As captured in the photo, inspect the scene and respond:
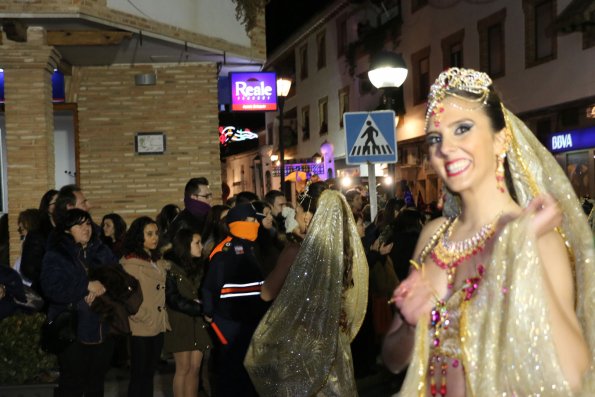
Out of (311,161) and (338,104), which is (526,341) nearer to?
(311,161)

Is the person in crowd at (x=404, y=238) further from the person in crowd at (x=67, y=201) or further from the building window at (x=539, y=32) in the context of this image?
the building window at (x=539, y=32)

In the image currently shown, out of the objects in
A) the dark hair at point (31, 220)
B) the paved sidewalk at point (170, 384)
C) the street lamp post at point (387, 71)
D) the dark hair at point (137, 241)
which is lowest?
the paved sidewalk at point (170, 384)

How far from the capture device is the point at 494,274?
2.76 m

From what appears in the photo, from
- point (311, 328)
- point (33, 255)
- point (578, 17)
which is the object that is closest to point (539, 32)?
point (578, 17)

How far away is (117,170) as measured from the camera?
613 inches

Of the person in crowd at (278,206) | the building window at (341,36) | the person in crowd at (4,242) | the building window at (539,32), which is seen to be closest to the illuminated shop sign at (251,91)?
the person in crowd at (4,242)

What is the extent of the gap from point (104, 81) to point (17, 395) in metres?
8.68

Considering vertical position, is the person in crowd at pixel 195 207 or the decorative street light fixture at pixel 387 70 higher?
→ the decorative street light fixture at pixel 387 70

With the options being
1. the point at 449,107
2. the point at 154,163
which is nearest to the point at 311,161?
the point at 154,163

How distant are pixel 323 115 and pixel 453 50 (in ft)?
48.9

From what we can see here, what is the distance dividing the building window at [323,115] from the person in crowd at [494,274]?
39.1 meters

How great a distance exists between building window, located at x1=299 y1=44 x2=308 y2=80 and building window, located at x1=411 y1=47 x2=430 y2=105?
14.2 m

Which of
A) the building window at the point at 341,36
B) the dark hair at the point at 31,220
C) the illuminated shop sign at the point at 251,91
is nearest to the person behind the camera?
the dark hair at the point at 31,220

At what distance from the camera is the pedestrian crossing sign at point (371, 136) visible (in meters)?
10.8
